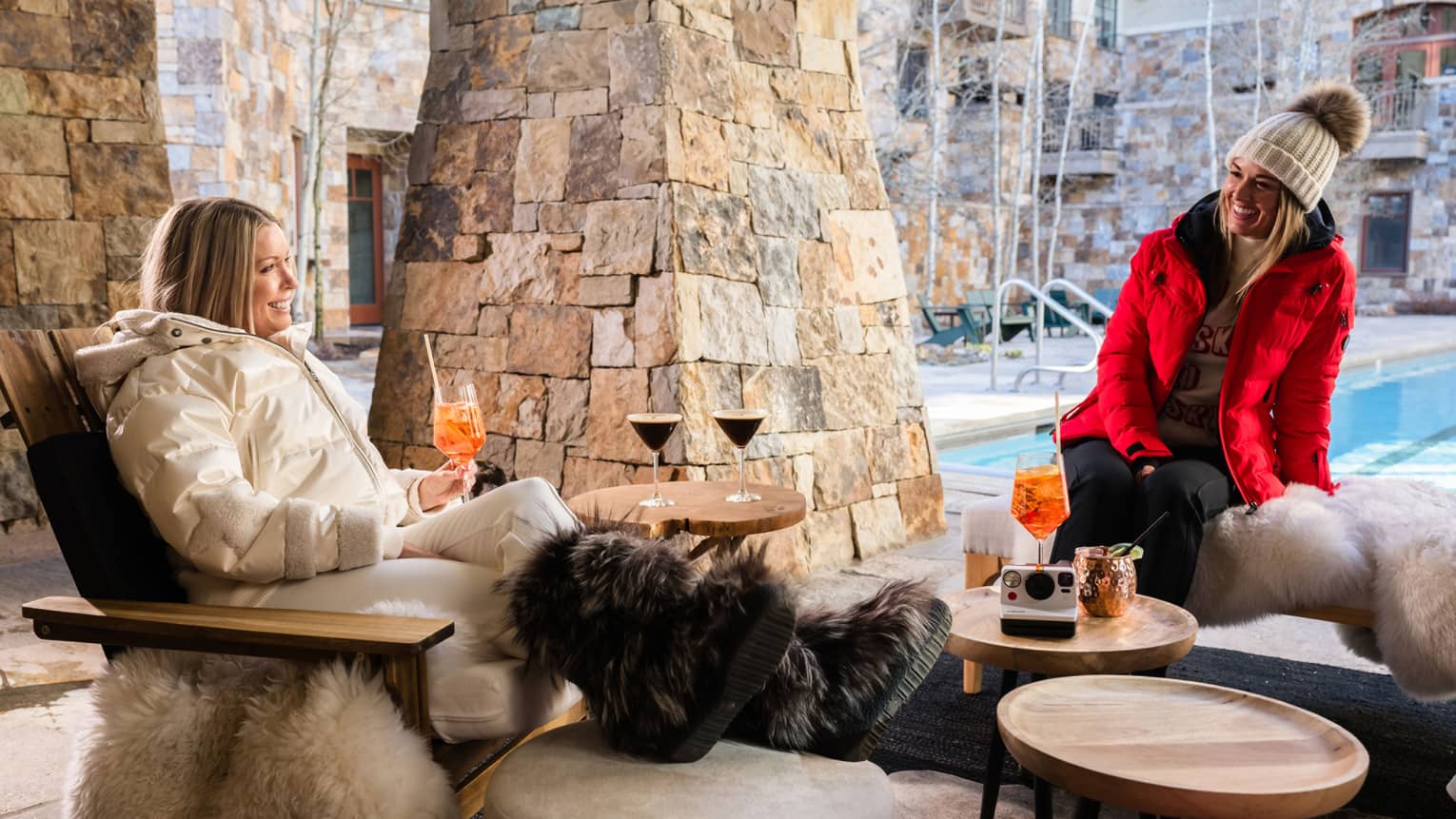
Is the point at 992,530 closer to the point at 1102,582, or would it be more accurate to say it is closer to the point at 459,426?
the point at 1102,582

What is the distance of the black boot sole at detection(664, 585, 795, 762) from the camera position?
138 cm

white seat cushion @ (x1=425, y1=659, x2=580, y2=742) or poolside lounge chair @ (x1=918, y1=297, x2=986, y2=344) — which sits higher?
poolside lounge chair @ (x1=918, y1=297, x2=986, y2=344)

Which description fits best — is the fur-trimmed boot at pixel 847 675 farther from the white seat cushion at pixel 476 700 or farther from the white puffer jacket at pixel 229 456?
the white puffer jacket at pixel 229 456

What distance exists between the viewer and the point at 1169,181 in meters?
19.1

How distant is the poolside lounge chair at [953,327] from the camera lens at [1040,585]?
9.27 meters

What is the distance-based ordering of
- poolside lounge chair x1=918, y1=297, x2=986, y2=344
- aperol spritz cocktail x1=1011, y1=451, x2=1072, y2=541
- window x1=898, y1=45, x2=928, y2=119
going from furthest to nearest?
window x1=898, y1=45, x2=928, y2=119 < poolside lounge chair x1=918, y1=297, x2=986, y2=344 < aperol spritz cocktail x1=1011, y1=451, x2=1072, y2=541

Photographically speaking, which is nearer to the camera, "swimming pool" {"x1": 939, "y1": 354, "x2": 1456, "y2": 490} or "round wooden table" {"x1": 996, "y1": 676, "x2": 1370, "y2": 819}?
"round wooden table" {"x1": 996, "y1": 676, "x2": 1370, "y2": 819}

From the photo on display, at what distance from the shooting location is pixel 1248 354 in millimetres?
2682

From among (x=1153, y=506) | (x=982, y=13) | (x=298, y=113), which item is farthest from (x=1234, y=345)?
(x=982, y=13)

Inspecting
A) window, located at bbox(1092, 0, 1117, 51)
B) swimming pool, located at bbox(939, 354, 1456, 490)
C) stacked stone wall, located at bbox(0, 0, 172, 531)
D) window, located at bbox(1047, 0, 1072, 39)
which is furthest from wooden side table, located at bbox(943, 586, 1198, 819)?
window, located at bbox(1092, 0, 1117, 51)

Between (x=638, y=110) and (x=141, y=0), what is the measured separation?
2019mm

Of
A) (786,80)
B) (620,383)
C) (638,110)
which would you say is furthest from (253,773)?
(786,80)

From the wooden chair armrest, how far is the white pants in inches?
3.4

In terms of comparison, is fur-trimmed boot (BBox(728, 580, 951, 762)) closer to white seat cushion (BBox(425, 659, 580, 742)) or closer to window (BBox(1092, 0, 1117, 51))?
white seat cushion (BBox(425, 659, 580, 742))
